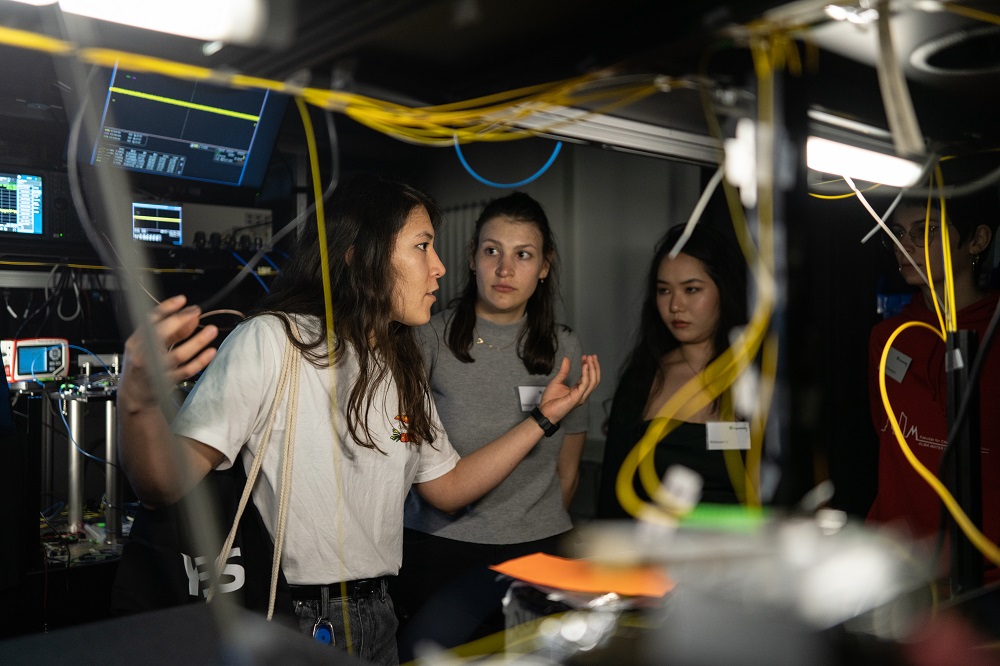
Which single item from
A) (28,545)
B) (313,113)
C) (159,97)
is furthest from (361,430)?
(313,113)

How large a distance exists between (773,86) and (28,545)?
7.92ft

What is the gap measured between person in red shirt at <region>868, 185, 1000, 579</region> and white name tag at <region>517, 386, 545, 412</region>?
817 millimetres

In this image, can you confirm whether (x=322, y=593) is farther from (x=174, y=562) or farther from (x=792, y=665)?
(x=792, y=665)

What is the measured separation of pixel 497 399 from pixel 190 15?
4.00ft

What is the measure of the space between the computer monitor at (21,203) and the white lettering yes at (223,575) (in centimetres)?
203

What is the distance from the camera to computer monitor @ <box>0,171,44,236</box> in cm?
260

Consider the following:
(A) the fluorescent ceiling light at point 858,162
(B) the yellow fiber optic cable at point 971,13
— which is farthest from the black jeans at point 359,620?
(B) the yellow fiber optic cable at point 971,13

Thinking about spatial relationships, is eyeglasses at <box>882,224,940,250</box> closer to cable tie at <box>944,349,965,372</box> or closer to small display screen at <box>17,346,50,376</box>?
cable tie at <box>944,349,965,372</box>

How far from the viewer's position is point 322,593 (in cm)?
128

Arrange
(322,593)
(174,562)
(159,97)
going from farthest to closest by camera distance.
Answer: (159,97) → (322,593) → (174,562)

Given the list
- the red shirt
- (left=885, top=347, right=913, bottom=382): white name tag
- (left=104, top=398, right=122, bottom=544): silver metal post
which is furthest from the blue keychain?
(left=104, top=398, right=122, bottom=544): silver metal post

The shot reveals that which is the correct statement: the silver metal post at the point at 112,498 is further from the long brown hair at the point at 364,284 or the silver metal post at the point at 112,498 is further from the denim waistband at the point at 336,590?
the denim waistband at the point at 336,590

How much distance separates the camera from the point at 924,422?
62.6 inches

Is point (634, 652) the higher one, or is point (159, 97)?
point (159, 97)
